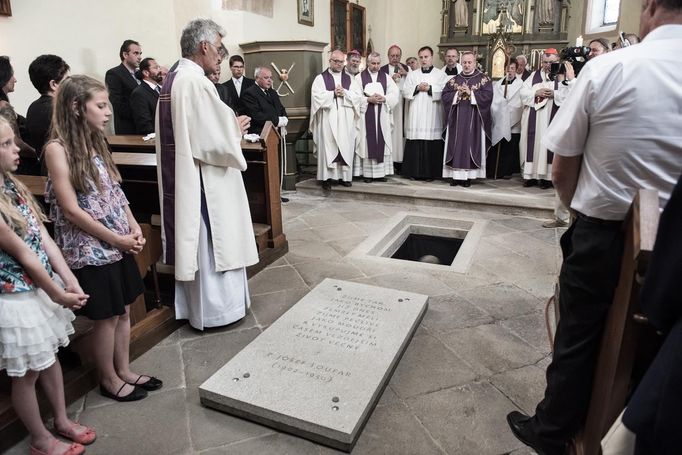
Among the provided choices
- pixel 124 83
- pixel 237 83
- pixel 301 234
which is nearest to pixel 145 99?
pixel 124 83

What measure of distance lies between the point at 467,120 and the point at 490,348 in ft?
15.5

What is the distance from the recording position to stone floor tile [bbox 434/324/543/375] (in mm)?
2625

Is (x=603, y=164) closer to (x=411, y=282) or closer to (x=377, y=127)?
(x=411, y=282)

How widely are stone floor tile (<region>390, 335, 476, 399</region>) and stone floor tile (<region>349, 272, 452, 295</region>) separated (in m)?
0.79

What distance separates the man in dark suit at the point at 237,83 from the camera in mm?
6352

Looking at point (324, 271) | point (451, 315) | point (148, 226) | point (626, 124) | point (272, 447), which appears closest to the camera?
point (626, 124)

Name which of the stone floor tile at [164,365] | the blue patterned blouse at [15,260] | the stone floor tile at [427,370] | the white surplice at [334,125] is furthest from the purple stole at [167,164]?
the white surplice at [334,125]

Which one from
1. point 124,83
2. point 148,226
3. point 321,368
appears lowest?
point 321,368

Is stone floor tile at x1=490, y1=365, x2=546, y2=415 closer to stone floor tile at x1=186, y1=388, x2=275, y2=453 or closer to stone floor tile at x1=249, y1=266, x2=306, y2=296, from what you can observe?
stone floor tile at x1=186, y1=388, x2=275, y2=453

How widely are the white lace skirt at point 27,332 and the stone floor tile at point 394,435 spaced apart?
4.05ft

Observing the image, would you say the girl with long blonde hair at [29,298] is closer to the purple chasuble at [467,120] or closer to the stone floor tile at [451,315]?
the stone floor tile at [451,315]

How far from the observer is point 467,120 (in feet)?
22.6

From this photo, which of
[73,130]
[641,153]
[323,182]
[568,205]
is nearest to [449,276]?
[568,205]

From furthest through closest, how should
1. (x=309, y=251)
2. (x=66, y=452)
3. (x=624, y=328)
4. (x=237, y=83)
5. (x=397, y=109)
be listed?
(x=397, y=109) → (x=237, y=83) → (x=309, y=251) → (x=66, y=452) → (x=624, y=328)
